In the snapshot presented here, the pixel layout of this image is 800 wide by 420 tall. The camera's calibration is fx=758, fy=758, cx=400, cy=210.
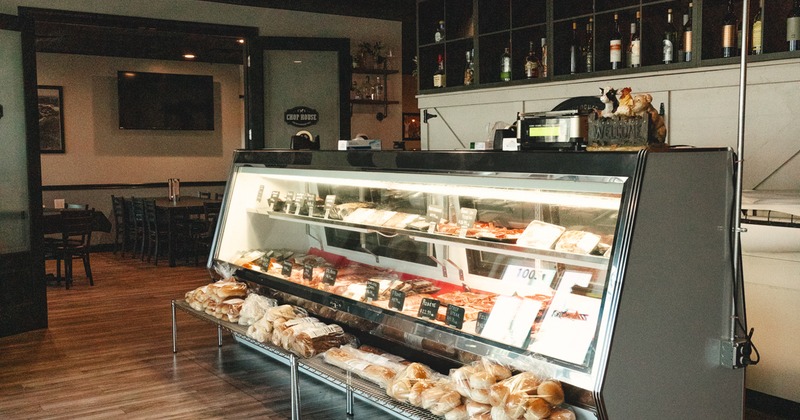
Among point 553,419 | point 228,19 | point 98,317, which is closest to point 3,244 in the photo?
point 98,317

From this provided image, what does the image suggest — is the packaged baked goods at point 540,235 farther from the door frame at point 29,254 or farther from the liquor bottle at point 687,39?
the door frame at point 29,254

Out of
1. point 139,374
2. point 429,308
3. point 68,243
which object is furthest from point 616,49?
point 68,243

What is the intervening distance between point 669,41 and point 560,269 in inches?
118

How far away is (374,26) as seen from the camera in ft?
30.5

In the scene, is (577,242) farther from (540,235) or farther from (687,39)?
(687,39)

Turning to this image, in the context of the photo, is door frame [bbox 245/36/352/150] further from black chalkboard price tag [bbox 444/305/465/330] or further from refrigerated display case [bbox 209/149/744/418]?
black chalkboard price tag [bbox 444/305/465/330]

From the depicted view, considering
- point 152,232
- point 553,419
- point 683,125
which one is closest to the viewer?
point 553,419

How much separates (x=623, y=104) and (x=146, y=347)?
155 inches

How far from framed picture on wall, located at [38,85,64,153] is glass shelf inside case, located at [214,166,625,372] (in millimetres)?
7333

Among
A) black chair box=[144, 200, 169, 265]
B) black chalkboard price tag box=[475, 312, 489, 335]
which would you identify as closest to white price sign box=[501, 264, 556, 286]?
black chalkboard price tag box=[475, 312, 489, 335]

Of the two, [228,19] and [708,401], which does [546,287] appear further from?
[228,19]

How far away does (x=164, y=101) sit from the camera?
1199cm

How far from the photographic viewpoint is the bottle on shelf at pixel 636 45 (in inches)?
213

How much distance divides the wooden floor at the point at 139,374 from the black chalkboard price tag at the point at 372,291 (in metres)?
0.63
